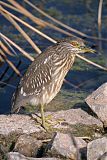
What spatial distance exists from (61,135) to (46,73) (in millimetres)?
1034

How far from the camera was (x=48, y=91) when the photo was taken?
21.0 feet

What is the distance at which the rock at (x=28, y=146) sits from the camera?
5.69 metres

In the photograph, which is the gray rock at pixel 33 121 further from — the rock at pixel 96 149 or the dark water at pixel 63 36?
the dark water at pixel 63 36

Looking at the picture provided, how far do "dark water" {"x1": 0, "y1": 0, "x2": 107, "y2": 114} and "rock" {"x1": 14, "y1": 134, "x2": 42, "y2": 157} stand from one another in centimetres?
191

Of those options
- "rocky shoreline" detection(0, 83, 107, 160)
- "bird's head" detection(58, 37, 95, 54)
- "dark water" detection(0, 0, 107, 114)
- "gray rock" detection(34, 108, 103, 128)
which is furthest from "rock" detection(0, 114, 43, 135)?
"dark water" detection(0, 0, 107, 114)

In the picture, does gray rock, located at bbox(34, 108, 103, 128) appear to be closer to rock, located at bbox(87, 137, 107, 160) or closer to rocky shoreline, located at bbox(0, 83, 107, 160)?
rocky shoreline, located at bbox(0, 83, 107, 160)

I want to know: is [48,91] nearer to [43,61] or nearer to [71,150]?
[43,61]

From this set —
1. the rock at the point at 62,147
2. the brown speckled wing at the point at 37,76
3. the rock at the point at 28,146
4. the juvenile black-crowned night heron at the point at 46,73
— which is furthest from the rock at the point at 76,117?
the rock at the point at 62,147

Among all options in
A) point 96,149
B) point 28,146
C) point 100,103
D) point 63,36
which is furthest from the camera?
point 63,36

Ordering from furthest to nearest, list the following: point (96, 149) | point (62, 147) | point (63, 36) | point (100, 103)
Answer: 1. point (63, 36)
2. point (100, 103)
3. point (62, 147)
4. point (96, 149)

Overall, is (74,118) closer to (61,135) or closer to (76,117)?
(76,117)

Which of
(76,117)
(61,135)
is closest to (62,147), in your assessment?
(61,135)

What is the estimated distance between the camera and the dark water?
8.34 meters

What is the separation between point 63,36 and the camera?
986 cm
